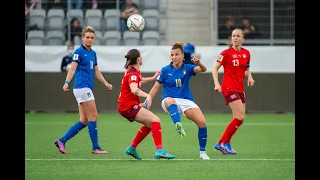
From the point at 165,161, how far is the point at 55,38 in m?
14.5

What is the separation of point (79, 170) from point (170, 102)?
2.29 metres

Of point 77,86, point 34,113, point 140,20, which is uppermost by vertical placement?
point 140,20

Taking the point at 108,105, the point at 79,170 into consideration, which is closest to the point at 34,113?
the point at 108,105

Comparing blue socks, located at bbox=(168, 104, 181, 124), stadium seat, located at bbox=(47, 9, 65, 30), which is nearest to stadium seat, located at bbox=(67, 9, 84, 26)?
stadium seat, located at bbox=(47, 9, 65, 30)

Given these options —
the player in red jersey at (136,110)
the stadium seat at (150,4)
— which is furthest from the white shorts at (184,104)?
the stadium seat at (150,4)

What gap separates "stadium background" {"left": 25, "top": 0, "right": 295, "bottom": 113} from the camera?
2378 centimetres

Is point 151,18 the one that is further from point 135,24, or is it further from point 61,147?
point 61,147

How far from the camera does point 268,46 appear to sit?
24031 mm

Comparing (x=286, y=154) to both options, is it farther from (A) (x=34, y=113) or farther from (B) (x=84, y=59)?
(A) (x=34, y=113)

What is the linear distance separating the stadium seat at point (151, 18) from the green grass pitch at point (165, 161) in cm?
619

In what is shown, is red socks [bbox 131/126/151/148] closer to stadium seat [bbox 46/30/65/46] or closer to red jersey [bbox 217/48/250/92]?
red jersey [bbox 217/48/250/92]

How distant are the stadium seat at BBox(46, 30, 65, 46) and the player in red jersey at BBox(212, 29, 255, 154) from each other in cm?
1271

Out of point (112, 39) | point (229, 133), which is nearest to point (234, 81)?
point (229, 133)
